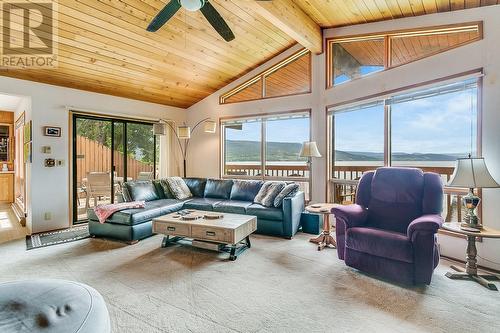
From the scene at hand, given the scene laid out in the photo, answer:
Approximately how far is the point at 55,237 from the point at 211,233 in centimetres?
267

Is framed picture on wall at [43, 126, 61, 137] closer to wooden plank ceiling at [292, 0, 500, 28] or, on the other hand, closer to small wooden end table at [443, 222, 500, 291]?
wooden plank ceiling at [292, 0, 500, 28]

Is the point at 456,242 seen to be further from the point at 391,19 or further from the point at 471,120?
the point at 391,19

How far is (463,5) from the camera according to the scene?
10.2 ft

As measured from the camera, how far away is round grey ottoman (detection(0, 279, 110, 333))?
100 centimetres

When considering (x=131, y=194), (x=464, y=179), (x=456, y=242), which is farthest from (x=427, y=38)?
(x=131, y=194)

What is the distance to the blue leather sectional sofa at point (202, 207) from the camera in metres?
3.85

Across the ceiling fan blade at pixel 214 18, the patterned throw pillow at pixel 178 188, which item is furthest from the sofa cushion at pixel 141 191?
the ceiling fan blade at pixel 214 18

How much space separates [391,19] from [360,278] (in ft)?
11.8

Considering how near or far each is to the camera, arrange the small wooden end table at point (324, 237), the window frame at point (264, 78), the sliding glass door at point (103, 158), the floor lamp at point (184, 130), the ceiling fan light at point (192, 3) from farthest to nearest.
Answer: the floor lamp at point (184, 130) < the window frame at point (264, 78) < the sliding glass door at point (103, 158) < the small wooden end table at point (324, 237) < the ceiling fan light at point (192, 3)

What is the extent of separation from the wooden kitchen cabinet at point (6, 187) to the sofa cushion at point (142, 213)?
15.5 ft

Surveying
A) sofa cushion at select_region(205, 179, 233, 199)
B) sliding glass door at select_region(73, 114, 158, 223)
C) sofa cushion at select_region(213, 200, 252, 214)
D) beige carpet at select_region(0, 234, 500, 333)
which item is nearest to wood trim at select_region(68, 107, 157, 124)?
sliding glass door at select_region(73, 114, 158, 223)

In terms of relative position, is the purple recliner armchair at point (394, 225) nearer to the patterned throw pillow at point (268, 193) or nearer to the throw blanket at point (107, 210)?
the patterned throw pillow at point (268, 193)

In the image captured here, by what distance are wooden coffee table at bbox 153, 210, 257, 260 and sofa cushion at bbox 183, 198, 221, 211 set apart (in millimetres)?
782

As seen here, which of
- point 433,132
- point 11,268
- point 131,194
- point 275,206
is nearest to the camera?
point 11,268
